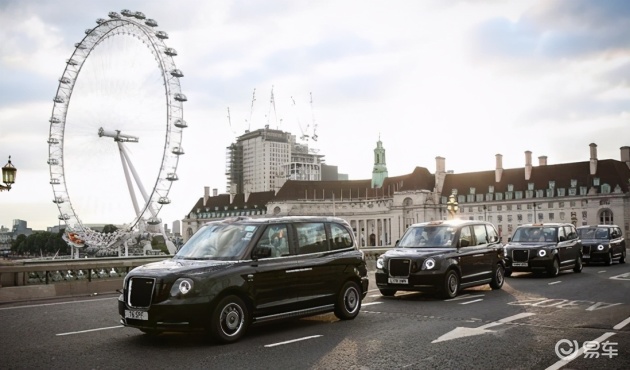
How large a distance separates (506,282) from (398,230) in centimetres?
13233

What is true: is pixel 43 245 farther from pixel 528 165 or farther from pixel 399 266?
pixel 399 266

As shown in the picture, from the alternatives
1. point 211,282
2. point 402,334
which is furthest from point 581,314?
point 211,282

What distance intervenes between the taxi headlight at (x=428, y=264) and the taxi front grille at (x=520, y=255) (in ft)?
29.7

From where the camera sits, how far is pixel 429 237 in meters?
18.4

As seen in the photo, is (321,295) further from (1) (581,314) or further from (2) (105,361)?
(1) (581,314)

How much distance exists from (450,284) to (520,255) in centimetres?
853

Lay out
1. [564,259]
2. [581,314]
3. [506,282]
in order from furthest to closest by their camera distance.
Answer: [564,259] < [506,282] < [581,314]

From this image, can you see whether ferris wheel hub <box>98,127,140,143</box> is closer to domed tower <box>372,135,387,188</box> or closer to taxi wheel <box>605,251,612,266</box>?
taxi wheel <box>605,251,612,266</box>

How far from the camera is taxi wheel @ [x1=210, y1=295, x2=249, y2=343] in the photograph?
32.8 ft

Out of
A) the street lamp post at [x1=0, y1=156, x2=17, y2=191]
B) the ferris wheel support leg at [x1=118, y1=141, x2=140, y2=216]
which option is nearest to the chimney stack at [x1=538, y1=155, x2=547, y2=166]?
the ferris wheel support leg at [x1=118, y1=141, x2=140, y2=216]

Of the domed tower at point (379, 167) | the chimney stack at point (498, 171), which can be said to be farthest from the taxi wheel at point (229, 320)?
the domed tower at point (379, 167)

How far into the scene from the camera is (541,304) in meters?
15.3

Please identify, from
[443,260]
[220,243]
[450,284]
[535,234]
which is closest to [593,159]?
[535,234]

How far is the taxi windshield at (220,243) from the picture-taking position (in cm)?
1109
